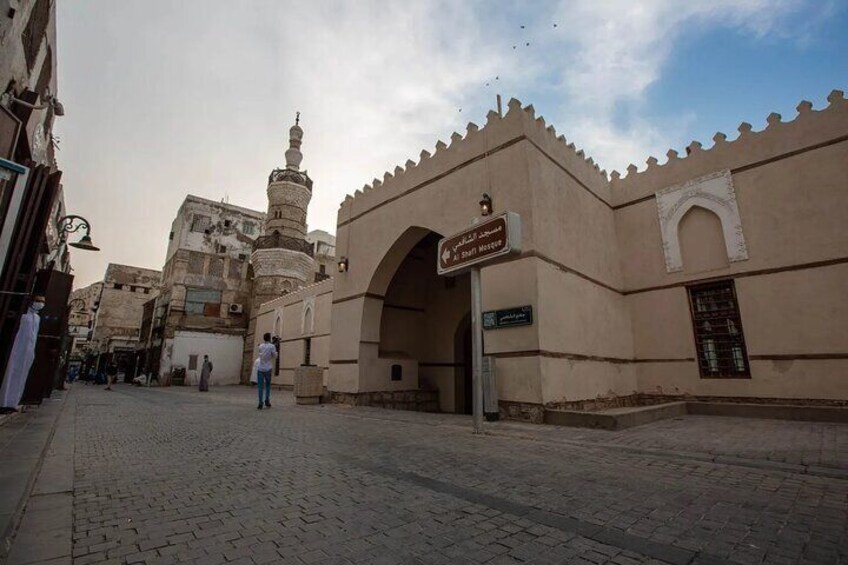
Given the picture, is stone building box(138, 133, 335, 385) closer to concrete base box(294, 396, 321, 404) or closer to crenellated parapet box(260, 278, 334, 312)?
crenellated parapet box(260, 278, 334, 312)

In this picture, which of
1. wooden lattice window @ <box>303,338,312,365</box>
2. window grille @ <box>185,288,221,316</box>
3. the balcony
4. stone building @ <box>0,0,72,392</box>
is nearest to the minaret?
the balcony

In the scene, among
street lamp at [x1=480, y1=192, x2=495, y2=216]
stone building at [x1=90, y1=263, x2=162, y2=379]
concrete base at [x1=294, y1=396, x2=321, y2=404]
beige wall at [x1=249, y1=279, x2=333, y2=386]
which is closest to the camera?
street lamp at [x1=480, y1=192, x2=495, y2=216]

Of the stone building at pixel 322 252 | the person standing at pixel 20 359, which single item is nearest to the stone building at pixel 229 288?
the stone building at pixel 322 252

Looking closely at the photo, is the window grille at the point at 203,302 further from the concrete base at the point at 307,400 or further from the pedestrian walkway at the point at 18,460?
the pedestrian walkway at the point at 18,460

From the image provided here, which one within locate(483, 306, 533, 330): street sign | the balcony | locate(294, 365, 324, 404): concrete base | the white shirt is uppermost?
the balcony

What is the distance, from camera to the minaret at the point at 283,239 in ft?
88.0

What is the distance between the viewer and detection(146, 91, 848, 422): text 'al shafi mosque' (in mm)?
7816

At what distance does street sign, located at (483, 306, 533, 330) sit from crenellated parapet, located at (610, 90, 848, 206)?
242 inches

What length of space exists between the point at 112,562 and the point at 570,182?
9.88 metres

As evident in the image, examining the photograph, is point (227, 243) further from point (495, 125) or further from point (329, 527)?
point (329, 527)

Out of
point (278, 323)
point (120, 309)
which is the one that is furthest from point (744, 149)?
point (120, 309)

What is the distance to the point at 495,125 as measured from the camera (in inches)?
349

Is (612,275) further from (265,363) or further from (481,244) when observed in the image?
(265,363)

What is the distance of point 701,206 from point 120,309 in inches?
1974
